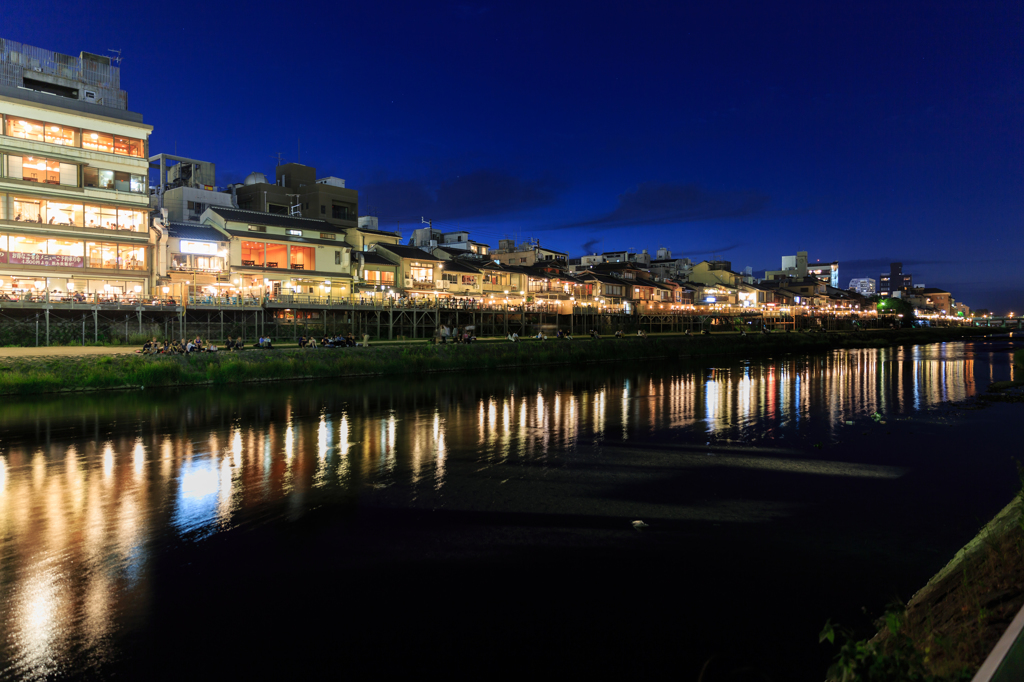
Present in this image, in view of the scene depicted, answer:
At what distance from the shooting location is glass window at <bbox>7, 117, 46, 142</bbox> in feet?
133

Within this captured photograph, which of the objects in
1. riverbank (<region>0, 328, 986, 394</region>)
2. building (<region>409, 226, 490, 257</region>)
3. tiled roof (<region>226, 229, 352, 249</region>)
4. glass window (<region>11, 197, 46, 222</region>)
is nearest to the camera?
riverbank (<region>0, 328, 986, 394</region>)

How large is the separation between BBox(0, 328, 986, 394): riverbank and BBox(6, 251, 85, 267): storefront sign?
1431cm

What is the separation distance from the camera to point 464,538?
11.6m

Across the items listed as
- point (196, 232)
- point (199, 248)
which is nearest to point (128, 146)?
point (196, 232)

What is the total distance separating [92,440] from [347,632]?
16724mm

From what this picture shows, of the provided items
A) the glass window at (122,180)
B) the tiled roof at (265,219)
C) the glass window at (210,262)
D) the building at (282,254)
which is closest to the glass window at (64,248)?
the glass window at (122,180)

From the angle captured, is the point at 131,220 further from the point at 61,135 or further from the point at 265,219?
the point at 265,219

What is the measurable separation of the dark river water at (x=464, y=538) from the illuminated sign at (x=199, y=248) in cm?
2804

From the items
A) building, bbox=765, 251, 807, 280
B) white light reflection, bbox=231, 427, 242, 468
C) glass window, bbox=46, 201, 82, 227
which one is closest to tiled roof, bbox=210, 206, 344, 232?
glass window, bbox=46, 201, 82, 227

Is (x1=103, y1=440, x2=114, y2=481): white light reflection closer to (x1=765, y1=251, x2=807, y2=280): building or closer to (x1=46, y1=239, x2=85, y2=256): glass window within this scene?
(x1=46, y1=239, x2=85, y2=256): glass window

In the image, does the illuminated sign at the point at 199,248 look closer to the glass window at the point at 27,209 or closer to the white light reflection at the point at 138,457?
the glass window at the point at 27,209

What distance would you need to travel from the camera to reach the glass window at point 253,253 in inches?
→ 2096

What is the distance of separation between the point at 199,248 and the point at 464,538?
156 ft

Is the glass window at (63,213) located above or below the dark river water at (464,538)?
above
